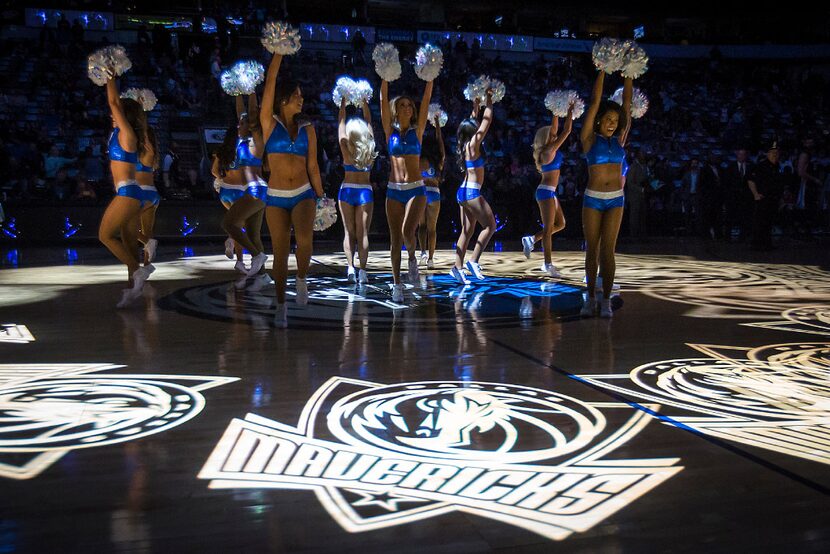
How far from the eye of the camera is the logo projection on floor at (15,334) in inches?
171

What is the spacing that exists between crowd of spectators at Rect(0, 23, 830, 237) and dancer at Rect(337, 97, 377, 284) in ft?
4.13

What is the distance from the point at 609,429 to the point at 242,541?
149 centimetres

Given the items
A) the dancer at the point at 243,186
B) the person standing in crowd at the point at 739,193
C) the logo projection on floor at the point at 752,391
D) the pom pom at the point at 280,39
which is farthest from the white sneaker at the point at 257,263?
the person standing in crowd at the point at 739,193

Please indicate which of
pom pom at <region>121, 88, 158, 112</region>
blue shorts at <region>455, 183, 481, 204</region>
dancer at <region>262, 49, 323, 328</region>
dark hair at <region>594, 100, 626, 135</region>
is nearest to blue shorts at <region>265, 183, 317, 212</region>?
dancer at <region>262, 49, 323, 328</region>

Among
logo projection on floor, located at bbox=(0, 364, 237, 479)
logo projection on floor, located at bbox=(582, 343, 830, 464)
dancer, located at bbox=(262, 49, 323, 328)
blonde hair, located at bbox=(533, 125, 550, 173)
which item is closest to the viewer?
logo projection on floor, located at bbox=(0, 364, 237, 479)

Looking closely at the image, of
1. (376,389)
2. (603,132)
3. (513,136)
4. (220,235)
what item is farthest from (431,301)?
(513,136)

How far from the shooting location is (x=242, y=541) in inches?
72.2

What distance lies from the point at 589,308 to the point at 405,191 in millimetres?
1798

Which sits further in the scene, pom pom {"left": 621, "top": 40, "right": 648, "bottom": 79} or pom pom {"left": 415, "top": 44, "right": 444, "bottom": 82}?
pom pom {"left": 415, "top": 44, "right": 444, "bottom": 82}

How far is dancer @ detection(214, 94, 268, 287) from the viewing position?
6527mm

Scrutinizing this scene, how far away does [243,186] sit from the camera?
7043 mm

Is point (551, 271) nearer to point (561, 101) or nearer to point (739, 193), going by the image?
point (561, 101)

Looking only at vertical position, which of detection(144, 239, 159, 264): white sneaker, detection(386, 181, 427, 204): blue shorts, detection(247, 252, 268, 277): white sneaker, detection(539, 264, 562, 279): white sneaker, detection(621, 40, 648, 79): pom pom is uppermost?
detection(621, 40, 648, 79): pom pom

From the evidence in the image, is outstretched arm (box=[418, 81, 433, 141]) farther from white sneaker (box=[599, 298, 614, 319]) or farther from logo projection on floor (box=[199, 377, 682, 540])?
logo projection on floor (box=[199, 377, 682, 540])
